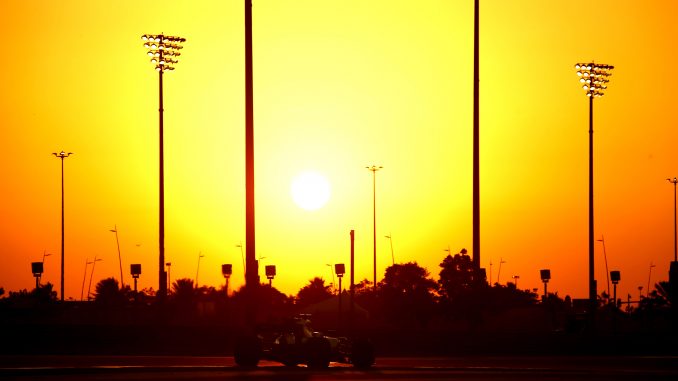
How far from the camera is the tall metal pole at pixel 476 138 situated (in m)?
47.1

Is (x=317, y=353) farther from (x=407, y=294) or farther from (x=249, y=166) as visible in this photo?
(x=407, y=294)

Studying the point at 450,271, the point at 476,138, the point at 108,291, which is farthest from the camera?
the point at 108,291

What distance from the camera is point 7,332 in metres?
54.1

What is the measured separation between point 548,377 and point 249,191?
1151cm

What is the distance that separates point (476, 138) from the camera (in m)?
49.4

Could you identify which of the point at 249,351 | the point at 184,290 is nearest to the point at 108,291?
the point at 184,290

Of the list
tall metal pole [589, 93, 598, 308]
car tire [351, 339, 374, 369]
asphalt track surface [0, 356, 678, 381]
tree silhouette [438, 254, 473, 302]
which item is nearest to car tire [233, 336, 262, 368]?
asphalt track surface [0, 356, 678, 381]

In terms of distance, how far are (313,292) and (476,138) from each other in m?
144

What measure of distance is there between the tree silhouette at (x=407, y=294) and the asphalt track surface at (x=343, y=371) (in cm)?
7097

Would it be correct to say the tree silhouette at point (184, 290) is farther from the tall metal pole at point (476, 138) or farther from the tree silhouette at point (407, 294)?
the tall metal pole at point (476, 138)

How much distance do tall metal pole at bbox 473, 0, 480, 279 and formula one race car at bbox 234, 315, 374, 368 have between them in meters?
8.89

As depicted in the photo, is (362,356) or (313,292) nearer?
(362,356)

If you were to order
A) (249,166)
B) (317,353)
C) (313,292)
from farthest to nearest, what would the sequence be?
(313,292), (249,166), (317,353)

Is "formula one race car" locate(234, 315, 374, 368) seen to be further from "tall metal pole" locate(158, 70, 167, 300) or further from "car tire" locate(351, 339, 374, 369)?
"tall metal pole" locate(158, 70, 167, 300)
